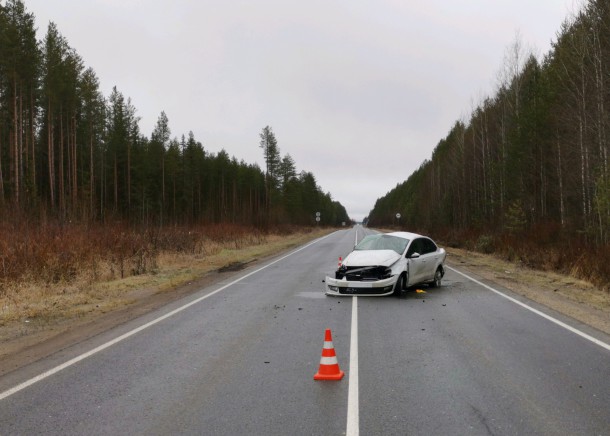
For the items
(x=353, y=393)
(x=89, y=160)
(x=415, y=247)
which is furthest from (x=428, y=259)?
(x=89, y=160)

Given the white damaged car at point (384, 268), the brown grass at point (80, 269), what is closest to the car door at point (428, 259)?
the white damaged car at point (384, 268)

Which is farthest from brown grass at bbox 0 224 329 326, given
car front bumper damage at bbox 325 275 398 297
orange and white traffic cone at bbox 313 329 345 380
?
orange and white traffic cone at bbox 313 329 345 380

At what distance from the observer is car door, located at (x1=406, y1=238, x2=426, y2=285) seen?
12.3m

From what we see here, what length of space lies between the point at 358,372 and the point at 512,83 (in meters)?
36.0

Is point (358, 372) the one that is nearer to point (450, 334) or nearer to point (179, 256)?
point (450, 334)

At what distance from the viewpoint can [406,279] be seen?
12.1 metres

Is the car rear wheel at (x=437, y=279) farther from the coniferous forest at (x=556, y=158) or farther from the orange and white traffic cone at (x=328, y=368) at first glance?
the orange and white traffic cone at (x=328, y=368)

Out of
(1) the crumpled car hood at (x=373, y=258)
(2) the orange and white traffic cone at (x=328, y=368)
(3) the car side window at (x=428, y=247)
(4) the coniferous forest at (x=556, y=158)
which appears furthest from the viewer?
(4) the coniferous forest at (x=556, y=158)

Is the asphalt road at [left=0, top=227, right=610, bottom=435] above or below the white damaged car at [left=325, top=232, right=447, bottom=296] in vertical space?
below

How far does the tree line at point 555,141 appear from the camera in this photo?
20.0 meters

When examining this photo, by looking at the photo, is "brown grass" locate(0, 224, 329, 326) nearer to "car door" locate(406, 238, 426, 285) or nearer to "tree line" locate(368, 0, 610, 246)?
"car door" locate(406, 238, 426, 285)

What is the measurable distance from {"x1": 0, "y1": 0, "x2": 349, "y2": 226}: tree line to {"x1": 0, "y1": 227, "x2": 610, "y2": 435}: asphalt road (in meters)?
13.5

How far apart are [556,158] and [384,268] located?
21619 mm

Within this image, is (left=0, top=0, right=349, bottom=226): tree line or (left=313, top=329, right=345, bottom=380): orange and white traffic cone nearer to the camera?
(left=313, top=329, right=345, bottom=380): orange and white traffic cone
